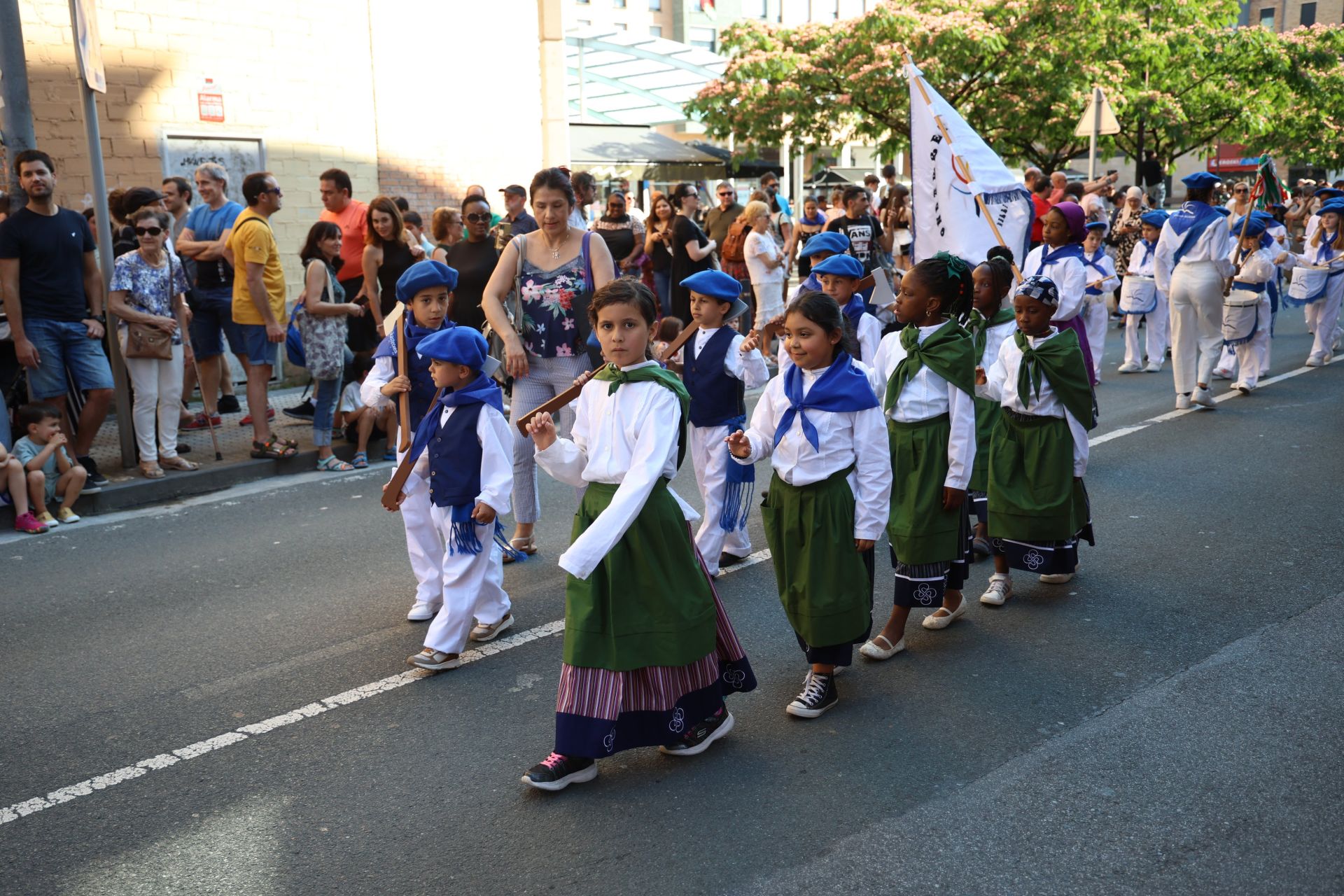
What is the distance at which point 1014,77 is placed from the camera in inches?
924

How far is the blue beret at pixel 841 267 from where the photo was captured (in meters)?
5.87

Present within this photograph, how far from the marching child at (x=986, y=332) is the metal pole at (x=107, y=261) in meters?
6.16

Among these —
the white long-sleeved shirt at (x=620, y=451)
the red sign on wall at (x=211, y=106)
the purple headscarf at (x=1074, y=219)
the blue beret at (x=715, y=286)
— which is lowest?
the white long-sleeved shirt at (x=620, y=451)

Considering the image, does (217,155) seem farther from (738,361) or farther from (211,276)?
(738,361)

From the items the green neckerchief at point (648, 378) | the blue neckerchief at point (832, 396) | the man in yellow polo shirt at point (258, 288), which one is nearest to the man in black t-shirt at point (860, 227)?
the man in yellow polo shirt at point (258, 288)

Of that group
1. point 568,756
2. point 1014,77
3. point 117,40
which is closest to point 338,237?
point 117,40

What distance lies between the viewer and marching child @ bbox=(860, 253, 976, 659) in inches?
193

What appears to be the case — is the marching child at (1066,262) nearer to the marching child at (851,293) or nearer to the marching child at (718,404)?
the marching child at (851,293)

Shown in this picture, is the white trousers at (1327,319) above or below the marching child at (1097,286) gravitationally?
below

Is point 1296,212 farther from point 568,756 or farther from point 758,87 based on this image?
point 568,756

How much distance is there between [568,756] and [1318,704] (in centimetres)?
276

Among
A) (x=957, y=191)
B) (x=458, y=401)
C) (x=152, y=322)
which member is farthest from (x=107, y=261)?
(x=957, y=191)

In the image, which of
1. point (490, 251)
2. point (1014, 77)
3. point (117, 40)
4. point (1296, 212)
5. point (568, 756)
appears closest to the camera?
point (568, 756)

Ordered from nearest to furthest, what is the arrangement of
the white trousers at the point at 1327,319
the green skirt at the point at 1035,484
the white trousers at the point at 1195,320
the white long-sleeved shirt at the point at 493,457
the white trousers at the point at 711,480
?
the white long-sleeved shirt at the point at 493,457, the green skirt at the point at 1035,484, the white trousers at the point at 711,480, the white trousers at the point at 1195,320, the white trousers at the point at 1327,319
